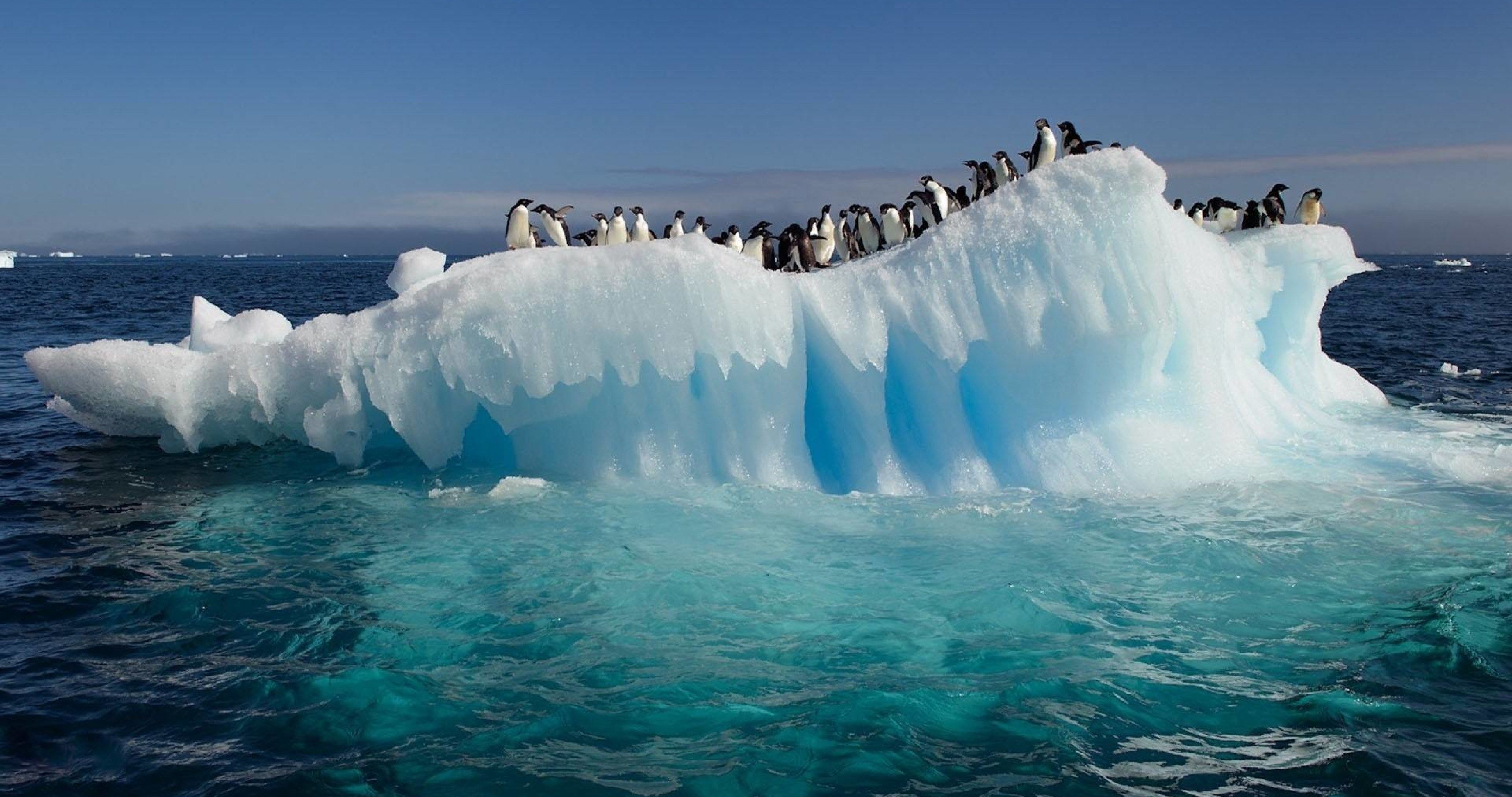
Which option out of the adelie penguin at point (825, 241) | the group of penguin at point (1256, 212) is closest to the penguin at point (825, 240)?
the adelie penguin at point (825, 241)

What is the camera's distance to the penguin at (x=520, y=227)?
54.2 feet

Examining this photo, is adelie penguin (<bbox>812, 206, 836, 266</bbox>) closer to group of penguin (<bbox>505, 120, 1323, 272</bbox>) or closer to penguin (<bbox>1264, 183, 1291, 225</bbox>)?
group of penguin (<bbox>505, 120, 1323, 272</bbox>)

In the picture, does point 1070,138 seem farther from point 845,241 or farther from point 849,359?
point 849,359

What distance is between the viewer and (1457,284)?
55.9m

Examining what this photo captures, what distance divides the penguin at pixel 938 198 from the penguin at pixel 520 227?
6844mm

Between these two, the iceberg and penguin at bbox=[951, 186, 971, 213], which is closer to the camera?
the iceberg

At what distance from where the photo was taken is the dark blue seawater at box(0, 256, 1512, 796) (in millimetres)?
4805

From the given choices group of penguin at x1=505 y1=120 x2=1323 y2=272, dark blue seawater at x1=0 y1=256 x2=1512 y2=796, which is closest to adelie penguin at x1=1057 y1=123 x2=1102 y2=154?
group of penguin at x1=505 y1=120 x2=1323 y2=272

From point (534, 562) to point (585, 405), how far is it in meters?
2.30

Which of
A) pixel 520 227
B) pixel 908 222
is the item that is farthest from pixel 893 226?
pixel 520 227

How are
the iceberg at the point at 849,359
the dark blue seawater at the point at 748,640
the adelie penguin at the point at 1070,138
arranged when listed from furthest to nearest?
1. the adelie penguin at the point at 1070,138
2. the iceberg at the point at 849,359
3. the dark blue seawater at the point at 748,640

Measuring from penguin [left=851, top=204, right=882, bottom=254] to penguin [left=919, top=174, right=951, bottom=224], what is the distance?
0.98m

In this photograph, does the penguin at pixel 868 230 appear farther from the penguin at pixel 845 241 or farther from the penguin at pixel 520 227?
the penguin at pixel 520 227

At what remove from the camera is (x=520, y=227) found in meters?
16.6
